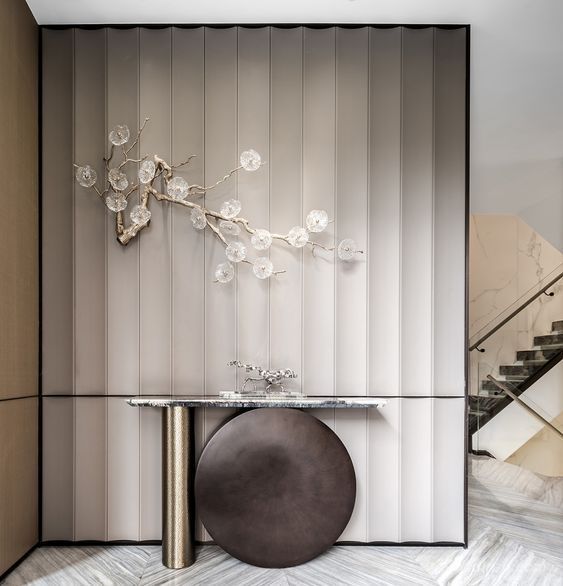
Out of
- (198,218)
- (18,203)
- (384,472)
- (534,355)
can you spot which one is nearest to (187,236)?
(198,218)

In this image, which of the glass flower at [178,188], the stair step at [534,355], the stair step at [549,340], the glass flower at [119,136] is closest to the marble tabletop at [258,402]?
the glass flower at [178,188]

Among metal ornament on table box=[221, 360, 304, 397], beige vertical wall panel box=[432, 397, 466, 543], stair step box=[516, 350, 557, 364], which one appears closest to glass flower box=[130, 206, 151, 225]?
metal ornament on table box=[221, 360, 304, 397]

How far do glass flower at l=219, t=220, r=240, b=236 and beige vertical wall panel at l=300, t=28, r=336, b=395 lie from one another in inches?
13.2

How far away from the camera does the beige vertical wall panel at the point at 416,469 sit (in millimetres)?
2621

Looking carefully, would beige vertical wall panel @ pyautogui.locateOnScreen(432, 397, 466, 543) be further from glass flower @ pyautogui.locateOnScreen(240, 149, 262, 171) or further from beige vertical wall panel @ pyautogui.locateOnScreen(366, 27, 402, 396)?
glass flower @ pyautogui.locateOnScreen(240, 149, 262, 171)

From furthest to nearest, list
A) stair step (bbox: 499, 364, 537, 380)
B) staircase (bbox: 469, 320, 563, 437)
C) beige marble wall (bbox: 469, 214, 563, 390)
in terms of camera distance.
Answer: beige marble wall (bbox: 469, 214, 563, 390) → stair step (bbox: 499, 364, 537, 380) → staircase (bbox: 469, 320, 563, 437)

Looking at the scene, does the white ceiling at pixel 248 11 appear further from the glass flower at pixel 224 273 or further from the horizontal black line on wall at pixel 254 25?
the glass flower at pixel 224 273

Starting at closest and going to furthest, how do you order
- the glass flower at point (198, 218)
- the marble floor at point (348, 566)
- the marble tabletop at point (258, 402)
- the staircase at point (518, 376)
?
the marble floor at point (348, 566), the marble tabletop at point (258, 402), the glass flower at point (198, 218), the staircase at point (518, 376)

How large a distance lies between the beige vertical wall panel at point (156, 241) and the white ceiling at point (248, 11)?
0.13 m

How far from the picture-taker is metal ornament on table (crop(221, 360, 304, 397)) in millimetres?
2541

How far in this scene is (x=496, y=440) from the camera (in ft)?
16.2

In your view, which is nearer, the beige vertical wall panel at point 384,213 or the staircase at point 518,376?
the beige vertical wall panel at point 384,213

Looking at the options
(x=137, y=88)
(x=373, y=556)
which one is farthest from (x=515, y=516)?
(x=137, y=88)

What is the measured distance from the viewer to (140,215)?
2.58 metres
